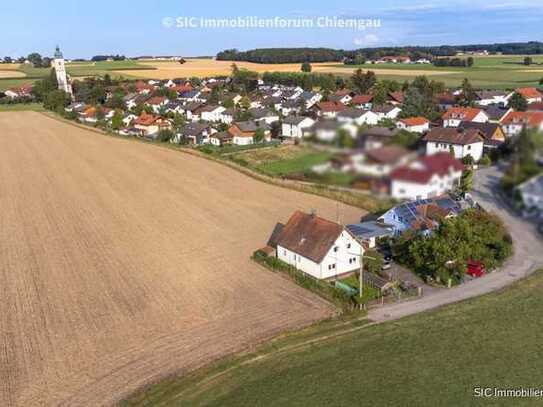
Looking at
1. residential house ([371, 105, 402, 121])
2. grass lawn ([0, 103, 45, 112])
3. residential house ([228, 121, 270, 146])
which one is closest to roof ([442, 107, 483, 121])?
residential house ([371, 105, 402, 121])

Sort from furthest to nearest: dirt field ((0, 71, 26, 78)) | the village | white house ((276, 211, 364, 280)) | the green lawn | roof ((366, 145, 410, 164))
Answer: dirt field ((0, 71, 26, 78))
the green lawn
white house ((276, 211, 364, 280))
the village
roof ((366, 145, 410, 164))

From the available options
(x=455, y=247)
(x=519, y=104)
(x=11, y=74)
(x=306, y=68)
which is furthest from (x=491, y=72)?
(x=11, y=74)

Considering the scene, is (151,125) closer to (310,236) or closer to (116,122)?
(116,122)

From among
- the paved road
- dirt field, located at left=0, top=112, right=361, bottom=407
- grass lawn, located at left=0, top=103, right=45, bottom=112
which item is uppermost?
grass lawn, located at left=0, top=103, right=45, bottom=112

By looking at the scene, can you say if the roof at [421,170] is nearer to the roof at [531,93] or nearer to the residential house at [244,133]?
the residential house at [244,133]

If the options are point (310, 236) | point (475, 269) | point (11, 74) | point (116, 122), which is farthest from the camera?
point (11, 74)

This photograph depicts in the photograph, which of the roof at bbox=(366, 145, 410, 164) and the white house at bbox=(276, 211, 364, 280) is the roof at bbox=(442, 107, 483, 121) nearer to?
the white house at bbox=(276, 211, 364, 280)

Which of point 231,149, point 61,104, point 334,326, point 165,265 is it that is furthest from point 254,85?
point 334,326

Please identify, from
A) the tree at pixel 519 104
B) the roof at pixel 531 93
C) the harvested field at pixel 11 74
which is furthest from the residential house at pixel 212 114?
the harvested field at pixel 11 74
